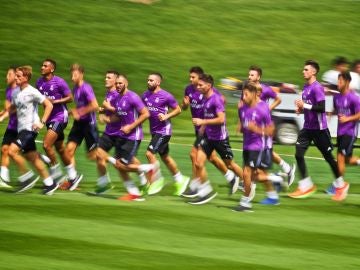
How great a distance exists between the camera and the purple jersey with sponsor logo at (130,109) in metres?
19.9

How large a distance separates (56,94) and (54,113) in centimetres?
35

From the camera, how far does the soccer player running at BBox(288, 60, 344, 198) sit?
20688mm

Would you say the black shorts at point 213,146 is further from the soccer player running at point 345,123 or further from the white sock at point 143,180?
the soccer player running at point 345,123

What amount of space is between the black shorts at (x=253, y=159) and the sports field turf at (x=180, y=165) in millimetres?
735

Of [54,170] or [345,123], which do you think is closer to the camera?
[345,123]

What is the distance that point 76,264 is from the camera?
13617 millimetres

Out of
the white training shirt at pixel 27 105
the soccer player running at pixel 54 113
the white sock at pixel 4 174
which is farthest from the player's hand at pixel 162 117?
the white sock at pixel 4 174

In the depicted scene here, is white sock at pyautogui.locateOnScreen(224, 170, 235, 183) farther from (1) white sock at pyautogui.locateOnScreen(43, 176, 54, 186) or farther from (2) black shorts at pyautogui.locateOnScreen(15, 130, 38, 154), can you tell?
(2) black shorts at pyautogui.locateOnScreen(15, 130, 38, 154)

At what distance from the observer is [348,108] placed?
20688mm

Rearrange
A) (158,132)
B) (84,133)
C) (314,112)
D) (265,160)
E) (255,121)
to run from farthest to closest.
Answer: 1. (84,133)
2. (158,132)
3. (314,112)
4. (265,160)
5. (255,121)

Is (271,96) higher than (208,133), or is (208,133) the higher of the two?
(271,96)

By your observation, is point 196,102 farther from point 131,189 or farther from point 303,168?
point 131,189

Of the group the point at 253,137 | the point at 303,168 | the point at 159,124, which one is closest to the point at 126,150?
the point at 159,124

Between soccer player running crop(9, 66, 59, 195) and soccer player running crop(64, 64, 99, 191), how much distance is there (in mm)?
1041
